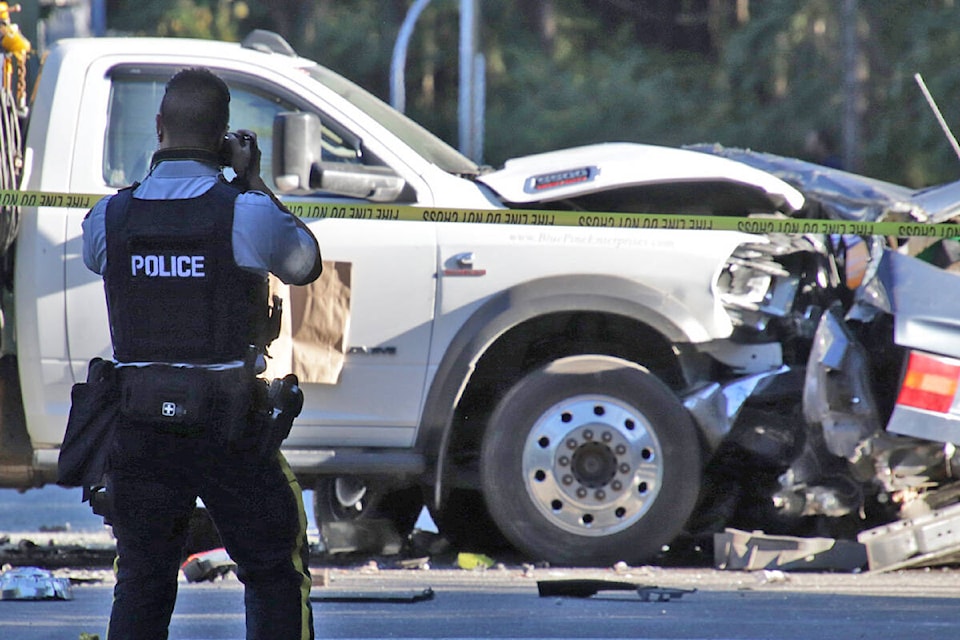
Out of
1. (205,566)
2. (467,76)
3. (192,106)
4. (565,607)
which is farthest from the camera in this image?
(467,76)

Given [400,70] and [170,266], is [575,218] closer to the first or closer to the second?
[170,266]

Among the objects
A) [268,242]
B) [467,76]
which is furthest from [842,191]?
[467,76]

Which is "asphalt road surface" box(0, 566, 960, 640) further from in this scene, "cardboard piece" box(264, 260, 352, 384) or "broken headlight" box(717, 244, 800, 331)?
"broken headlight" box(717, 244, 800, 331)

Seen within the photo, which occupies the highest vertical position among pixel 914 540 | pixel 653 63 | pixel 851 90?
pixel 653 63

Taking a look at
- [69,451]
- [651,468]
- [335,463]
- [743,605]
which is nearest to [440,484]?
[335,463]

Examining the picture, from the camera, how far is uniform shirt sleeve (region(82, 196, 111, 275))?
4.11m

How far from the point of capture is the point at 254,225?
13.0 ft

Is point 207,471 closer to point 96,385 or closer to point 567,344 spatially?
point 96,385

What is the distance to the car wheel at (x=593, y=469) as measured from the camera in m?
6.38

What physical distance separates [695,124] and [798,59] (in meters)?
2.36

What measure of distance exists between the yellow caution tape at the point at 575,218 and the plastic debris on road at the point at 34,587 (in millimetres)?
1368

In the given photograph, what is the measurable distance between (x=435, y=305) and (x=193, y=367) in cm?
245

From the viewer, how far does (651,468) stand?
251 inches

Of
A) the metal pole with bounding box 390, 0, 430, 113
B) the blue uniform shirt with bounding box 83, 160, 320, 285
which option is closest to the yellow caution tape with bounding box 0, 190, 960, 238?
the blue uniform shirt with bounding box 83, 160, 320, 285
